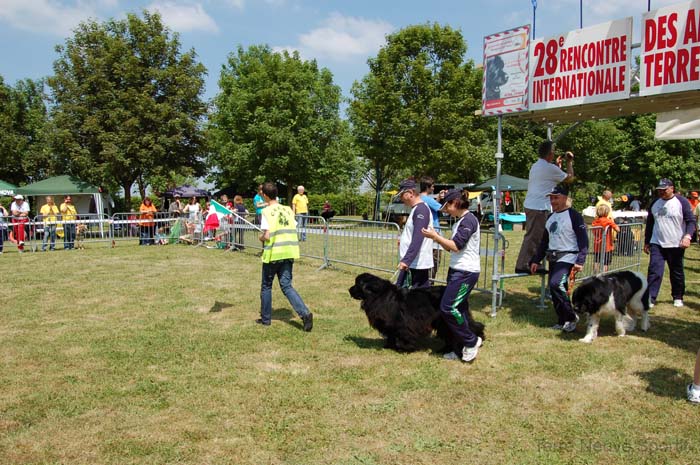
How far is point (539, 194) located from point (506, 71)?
5.63 ft

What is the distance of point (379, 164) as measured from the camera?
3181 cm

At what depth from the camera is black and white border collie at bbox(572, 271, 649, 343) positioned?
6.02 metres

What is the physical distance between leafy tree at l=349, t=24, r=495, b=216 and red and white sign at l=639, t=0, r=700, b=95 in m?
22.7

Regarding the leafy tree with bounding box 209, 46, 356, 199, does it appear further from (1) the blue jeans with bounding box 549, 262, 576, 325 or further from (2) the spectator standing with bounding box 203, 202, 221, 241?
(1) the blue jeans with bounding box 549, 262, 576, 325

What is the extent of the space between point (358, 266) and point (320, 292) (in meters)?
1.93

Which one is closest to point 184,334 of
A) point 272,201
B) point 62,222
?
point 272,201

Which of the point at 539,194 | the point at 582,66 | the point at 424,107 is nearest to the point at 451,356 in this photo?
the point at 539,194

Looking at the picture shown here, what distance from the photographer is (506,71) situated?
6.89 meters

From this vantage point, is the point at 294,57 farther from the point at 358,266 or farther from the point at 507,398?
the point at 507,398

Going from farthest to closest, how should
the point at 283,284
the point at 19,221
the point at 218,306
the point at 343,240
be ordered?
the point at 19,221, the point at 343,240, the point at 218,306, the point at 283,284

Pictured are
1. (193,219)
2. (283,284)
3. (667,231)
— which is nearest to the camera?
(283,284)

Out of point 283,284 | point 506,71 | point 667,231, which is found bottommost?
point 283,284

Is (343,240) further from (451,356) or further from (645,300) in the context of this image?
(645,300)

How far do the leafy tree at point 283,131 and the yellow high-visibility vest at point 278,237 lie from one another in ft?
84.3
